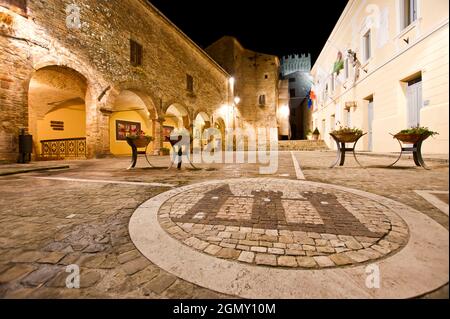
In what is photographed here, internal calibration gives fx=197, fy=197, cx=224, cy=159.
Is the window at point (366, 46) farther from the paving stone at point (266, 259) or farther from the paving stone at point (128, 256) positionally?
the paving stone at point (128, 256)

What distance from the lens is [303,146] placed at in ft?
53.8

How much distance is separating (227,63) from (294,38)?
43.3 feet

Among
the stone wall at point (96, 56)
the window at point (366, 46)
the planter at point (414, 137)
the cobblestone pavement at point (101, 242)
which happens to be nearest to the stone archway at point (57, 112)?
the stone wall at point (96, 56)

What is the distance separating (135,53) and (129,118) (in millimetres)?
5284

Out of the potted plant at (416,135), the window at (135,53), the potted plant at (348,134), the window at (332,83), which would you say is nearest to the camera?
the potted plant at (416,135)

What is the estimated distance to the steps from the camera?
16.1m

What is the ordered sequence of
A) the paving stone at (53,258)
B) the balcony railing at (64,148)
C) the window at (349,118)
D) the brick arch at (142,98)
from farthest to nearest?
the window at (349,118), the balcony railing at (64,148), the brick arch at (142,98), the paving stone at (53,258)

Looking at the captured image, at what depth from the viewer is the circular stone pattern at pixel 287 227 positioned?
1.41 m

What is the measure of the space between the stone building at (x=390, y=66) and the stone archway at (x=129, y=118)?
1005 centimetres

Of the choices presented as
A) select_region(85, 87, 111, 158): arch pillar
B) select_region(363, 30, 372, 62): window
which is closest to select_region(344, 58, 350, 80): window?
select_region(363, 30, 372, 62): window

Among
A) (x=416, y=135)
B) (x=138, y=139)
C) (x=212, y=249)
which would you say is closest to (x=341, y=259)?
(x=212, y=249)

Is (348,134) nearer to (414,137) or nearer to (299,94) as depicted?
(414,137)

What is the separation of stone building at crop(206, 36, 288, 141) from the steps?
7.96 meters
